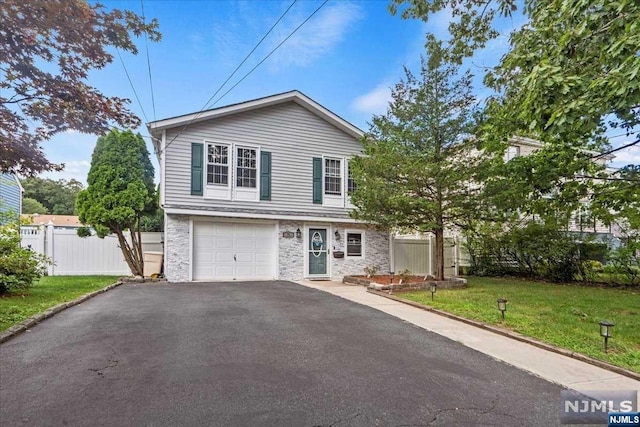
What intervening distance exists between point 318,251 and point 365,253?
1.95 meters

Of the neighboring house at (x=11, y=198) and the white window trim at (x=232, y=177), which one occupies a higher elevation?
the white window trim at (x=232, y=177)

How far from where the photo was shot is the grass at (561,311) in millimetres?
5457

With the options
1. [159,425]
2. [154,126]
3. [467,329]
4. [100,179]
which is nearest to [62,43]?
[159,425]

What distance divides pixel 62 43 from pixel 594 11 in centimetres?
631

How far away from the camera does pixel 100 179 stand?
40.1 ft

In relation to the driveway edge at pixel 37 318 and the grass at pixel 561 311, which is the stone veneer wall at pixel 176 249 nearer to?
the driveway edge at pixel 37 318

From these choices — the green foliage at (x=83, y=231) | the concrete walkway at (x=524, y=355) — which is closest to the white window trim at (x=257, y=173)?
the green foliage at (x=83, y=231)

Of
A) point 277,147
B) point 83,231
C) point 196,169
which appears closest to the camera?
point 196,169

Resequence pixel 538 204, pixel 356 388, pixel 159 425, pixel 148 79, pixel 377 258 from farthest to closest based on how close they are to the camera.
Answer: pixel 377 258
pixel 538 204
pixel 148 79
pixel 356 388
pixel 159 425

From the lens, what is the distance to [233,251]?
13.2 meters

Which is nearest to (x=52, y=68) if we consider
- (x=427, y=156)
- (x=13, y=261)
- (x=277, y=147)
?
(x=13, y=261)

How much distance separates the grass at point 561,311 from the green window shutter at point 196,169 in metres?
7.24

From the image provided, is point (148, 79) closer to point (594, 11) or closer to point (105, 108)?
point (105, 108)

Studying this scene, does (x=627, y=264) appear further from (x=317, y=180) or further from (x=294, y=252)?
(x=294, y=252)
